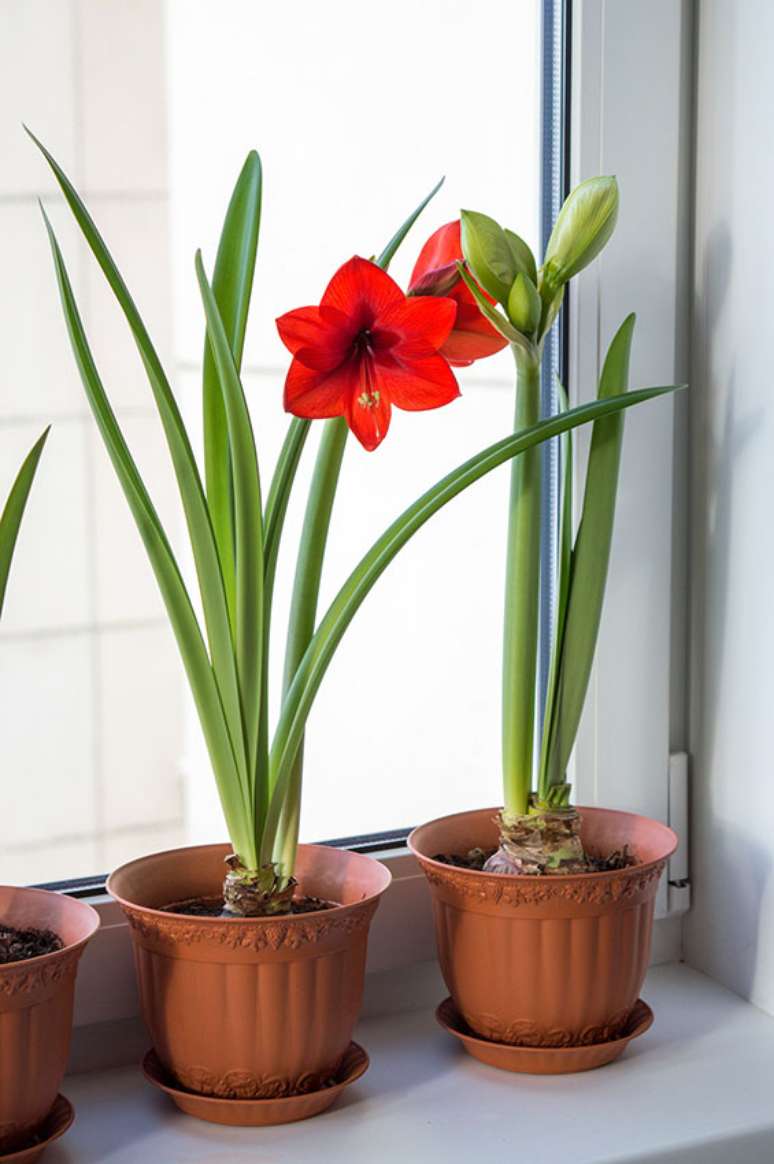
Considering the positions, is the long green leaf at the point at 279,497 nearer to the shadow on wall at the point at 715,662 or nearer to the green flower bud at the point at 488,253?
the green flower bud at the point at 488,253

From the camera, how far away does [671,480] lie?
1.14 m

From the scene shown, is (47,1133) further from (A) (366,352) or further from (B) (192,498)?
(A) (366,352)

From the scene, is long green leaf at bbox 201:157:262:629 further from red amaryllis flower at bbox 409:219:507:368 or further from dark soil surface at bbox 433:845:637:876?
dark soil surface at bbox 433:845:637:876

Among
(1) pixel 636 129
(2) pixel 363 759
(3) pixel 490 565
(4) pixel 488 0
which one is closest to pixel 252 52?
(4) pixel 488 0

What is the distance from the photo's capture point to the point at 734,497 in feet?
3.56

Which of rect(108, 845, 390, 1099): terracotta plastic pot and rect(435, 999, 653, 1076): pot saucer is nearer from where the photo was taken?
rect(108, 845, 390, 1099): terracotta plastic pot

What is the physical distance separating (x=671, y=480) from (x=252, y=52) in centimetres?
49

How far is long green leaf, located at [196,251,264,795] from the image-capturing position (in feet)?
2.67

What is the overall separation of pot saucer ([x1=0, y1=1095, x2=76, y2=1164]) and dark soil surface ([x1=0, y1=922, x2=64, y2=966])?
11 centimetres

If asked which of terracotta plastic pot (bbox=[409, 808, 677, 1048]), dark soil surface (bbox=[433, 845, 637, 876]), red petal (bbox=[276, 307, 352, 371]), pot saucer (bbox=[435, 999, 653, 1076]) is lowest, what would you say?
pot saucer (bbox=[435, 999, 653, 1076])

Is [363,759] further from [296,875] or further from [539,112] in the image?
[539,112]

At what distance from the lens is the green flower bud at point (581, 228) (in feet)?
3.07

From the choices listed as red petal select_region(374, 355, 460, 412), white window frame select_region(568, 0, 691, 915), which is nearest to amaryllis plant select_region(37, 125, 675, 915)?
red petal select_region(374, 355, 460, 412)

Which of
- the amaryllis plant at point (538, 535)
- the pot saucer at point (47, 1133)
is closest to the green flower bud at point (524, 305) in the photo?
the amaryllis plant at point (538, 535)
